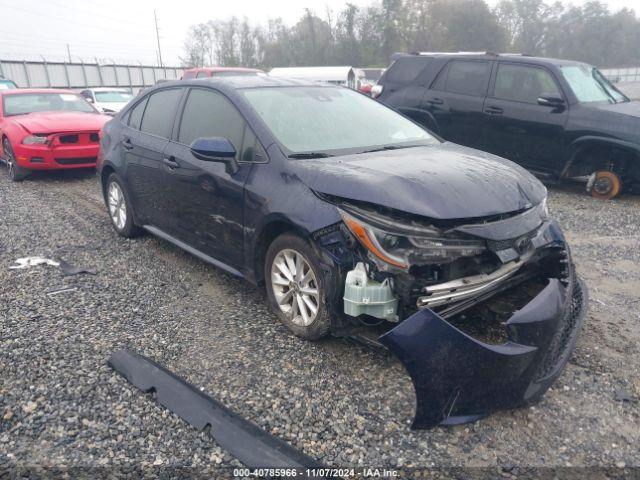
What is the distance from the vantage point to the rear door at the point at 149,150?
4.79 m

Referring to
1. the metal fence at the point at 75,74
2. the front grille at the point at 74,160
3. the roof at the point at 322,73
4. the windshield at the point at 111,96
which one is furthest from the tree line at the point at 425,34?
the front grille at the point at 74,160

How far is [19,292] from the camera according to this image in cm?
442

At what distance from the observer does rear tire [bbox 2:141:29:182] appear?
8867 mm

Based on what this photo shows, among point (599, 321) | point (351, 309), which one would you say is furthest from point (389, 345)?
point (599, 321)

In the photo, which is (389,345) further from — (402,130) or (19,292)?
(19,292)

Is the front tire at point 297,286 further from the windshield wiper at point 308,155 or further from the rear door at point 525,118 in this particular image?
the rear door at point 525,118

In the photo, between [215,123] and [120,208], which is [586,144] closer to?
[215,123]

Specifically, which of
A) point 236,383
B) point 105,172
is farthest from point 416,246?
point 105,172

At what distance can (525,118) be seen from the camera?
7.59 m

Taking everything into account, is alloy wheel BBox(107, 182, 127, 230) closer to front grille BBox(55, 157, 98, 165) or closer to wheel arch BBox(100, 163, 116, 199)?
wheel arch BBox(100, 163, 116, 199)

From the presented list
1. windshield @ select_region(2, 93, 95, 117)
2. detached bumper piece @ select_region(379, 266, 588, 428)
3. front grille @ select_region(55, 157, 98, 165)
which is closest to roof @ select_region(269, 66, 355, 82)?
windshield @ select_region(2, 93, 95, 117)

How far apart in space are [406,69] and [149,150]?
5.52 meters

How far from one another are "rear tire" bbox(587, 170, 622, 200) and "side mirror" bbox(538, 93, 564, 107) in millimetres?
1150

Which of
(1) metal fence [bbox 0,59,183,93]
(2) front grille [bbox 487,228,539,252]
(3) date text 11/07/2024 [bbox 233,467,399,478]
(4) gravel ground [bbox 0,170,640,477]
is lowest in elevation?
(1) metal fence [bbox 0,59,183,93]
